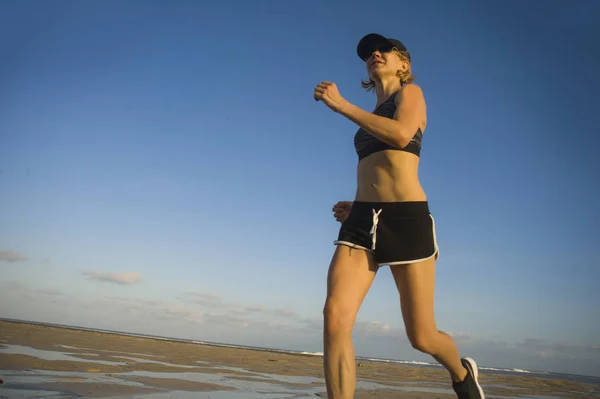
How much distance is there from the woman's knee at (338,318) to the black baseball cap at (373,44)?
175cm

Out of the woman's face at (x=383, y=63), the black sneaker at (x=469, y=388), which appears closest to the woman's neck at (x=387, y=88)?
the woman's face at (x=383, y=63)

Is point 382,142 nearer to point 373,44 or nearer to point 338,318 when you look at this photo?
point 373,44

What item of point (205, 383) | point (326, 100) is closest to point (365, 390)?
point (205, 383)

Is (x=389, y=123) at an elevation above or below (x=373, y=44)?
below

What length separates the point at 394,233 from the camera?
2.78 meters

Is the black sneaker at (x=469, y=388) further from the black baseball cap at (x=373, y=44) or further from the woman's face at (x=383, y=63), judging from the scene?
the black baseball cap at (x=373, y=44)

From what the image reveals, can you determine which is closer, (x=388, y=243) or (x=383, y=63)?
(x=388, y=243)

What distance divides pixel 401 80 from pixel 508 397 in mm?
5173

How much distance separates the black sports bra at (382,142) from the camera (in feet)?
9.53

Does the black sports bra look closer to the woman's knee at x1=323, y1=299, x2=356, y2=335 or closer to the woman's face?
the woman's face

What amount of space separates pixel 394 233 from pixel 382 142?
585mm

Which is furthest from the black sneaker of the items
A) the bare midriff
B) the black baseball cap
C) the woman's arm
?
the black baseball cap

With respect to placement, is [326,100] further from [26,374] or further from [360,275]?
[26,374]

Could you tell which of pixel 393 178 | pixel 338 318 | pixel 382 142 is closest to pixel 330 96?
pixel 382 142
